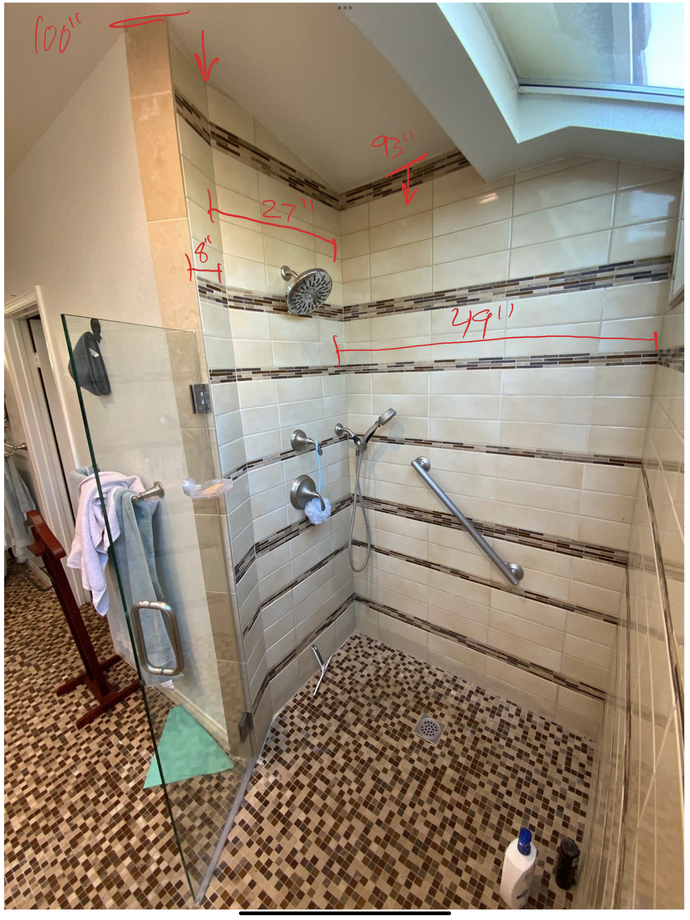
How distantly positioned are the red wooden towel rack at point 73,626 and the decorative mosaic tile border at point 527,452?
1600 millimetres

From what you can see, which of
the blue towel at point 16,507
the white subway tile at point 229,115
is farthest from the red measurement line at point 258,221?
the blue towel at point 16,507

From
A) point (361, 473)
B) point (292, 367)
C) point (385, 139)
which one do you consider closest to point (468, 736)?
point (361, 473)

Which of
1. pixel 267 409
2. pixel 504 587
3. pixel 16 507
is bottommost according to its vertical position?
pixel 504 587

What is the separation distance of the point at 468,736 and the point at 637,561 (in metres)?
1.08

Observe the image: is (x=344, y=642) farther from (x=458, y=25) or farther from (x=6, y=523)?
(x=6, y=523)

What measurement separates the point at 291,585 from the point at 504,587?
0.94 meters

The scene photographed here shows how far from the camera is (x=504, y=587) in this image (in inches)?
59.0

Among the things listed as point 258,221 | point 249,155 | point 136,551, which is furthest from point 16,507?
point 249,155

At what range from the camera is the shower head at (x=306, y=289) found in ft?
4.20

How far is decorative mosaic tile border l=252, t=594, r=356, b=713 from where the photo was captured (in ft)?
4.72

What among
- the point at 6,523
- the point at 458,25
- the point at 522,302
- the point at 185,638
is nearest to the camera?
the point at 458,25

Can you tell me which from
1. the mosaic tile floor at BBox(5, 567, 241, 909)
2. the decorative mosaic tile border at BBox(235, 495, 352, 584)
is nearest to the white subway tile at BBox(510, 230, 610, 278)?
the decorative mosaic tile border at BBox(235, 495, 352, 584)

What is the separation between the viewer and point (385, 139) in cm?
127

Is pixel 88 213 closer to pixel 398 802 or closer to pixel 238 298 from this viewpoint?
pixel 238 298
